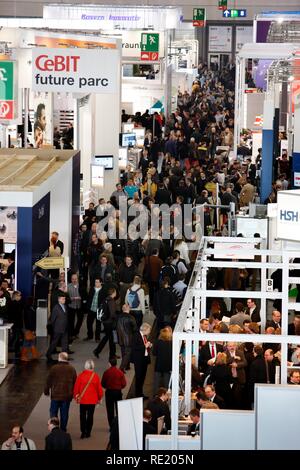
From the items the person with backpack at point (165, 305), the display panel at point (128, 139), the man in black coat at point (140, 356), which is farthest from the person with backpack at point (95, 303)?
the display panel at point (128, 139)

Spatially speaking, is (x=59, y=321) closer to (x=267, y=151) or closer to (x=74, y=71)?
(x=74, y=71)

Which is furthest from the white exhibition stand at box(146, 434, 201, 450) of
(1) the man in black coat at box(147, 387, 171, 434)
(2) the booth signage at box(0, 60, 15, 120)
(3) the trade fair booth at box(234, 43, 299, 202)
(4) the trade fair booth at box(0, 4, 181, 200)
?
(3) the trade fair booth at box(234, 43, 299, 202)

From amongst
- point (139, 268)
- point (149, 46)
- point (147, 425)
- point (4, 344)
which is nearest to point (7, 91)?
point (139, 268)

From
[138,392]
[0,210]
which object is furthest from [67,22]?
[138,392]

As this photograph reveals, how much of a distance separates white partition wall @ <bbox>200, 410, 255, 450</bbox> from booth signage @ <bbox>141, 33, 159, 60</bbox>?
87.3 ft

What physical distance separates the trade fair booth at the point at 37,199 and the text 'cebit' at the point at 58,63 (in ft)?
4.51

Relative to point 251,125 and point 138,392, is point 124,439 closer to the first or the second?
point 138,392

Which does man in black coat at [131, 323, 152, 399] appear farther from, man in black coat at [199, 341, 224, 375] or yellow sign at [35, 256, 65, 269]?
yellow sign at [35, 256, 65, 269]

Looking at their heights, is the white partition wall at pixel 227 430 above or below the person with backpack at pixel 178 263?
below

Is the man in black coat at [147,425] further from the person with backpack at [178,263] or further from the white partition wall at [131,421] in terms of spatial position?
the person with backpack at [178,263]

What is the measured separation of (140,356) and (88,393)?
1.59 metres

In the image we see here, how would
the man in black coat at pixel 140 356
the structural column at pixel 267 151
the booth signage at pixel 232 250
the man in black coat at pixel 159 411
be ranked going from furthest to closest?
the structural column at pixel 267 151
the booth signage at pixel 232 250
the man in black coat at pixel 140 356
the man in black coat at pixel 159 411

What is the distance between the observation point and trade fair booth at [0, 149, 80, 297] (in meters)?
18.5

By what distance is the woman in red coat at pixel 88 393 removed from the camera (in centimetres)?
1402
